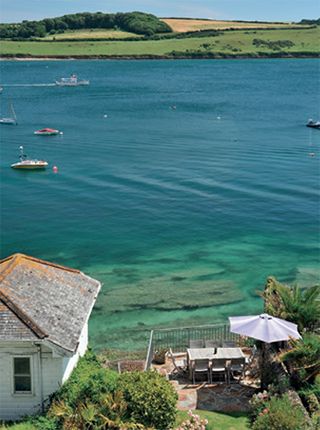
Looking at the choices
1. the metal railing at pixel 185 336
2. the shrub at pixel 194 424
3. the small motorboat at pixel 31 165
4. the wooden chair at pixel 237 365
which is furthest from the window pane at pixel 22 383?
the small motorboat at pixel 31 165

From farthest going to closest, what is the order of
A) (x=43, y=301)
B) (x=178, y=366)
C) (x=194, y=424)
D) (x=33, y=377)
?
1. (x=178, y=366)
2. (x=43, y=301)
3. (x=33, y=377)
4. (x=194, y=424)

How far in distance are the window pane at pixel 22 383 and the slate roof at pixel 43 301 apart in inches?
51.1

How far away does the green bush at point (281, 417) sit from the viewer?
13617mm

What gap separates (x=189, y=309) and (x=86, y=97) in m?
87.6

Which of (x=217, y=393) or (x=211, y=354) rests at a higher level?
(x=211, y=354)

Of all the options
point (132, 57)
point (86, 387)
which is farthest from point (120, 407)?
point (132, 57)

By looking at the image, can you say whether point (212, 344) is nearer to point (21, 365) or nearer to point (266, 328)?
point (266, 328)

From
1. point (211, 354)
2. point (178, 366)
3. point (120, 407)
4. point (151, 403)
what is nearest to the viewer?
point (151, 403)

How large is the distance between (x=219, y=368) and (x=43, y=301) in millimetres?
5531

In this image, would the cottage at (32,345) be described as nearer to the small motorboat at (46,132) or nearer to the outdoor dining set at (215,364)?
the outdoor dining set at (215,364)

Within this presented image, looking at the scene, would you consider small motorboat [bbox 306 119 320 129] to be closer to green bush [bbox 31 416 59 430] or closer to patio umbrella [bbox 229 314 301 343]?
patio umbrella [bbox 229 314 301 343]

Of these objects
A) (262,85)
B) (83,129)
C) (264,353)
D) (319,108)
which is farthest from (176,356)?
(262,85)

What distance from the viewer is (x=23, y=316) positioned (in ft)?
52.5

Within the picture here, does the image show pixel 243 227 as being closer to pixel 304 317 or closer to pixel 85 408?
pixel 304 317
